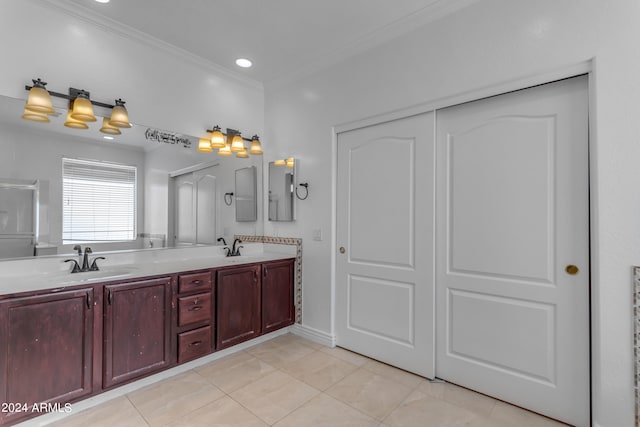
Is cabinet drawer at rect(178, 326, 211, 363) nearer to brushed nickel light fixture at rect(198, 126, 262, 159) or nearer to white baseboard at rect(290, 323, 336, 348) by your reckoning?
white baseboard at rect(290, 323, 336, 348)

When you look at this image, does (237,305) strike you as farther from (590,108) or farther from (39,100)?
(590,108)

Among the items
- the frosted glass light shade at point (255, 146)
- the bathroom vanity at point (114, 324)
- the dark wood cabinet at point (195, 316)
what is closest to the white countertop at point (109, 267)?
the bathroom vanity at point (114, 324)

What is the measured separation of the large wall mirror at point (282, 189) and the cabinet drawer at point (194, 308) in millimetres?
1174

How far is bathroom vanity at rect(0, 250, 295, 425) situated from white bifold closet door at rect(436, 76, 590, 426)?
5.81 ft

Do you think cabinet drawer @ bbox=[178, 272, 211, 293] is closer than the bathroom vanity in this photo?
No

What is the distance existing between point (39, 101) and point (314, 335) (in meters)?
2.94

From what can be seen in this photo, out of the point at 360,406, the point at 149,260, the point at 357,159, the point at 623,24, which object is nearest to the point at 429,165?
the point at 357,159

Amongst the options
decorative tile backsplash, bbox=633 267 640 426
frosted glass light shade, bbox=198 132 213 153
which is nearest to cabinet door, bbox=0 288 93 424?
frosted glass light shade, bbox=198 132 213 153

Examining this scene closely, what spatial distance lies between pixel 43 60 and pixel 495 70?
317cm

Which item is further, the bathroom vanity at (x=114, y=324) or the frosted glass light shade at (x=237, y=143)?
the frosted glass light shade at (x=237, y=143)

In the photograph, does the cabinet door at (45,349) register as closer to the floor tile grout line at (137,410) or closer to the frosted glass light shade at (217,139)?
the floor tile grout line at (137,410)

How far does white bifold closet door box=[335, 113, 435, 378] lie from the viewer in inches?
98.1

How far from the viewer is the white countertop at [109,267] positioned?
1.91 meters

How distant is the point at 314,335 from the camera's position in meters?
3.23
